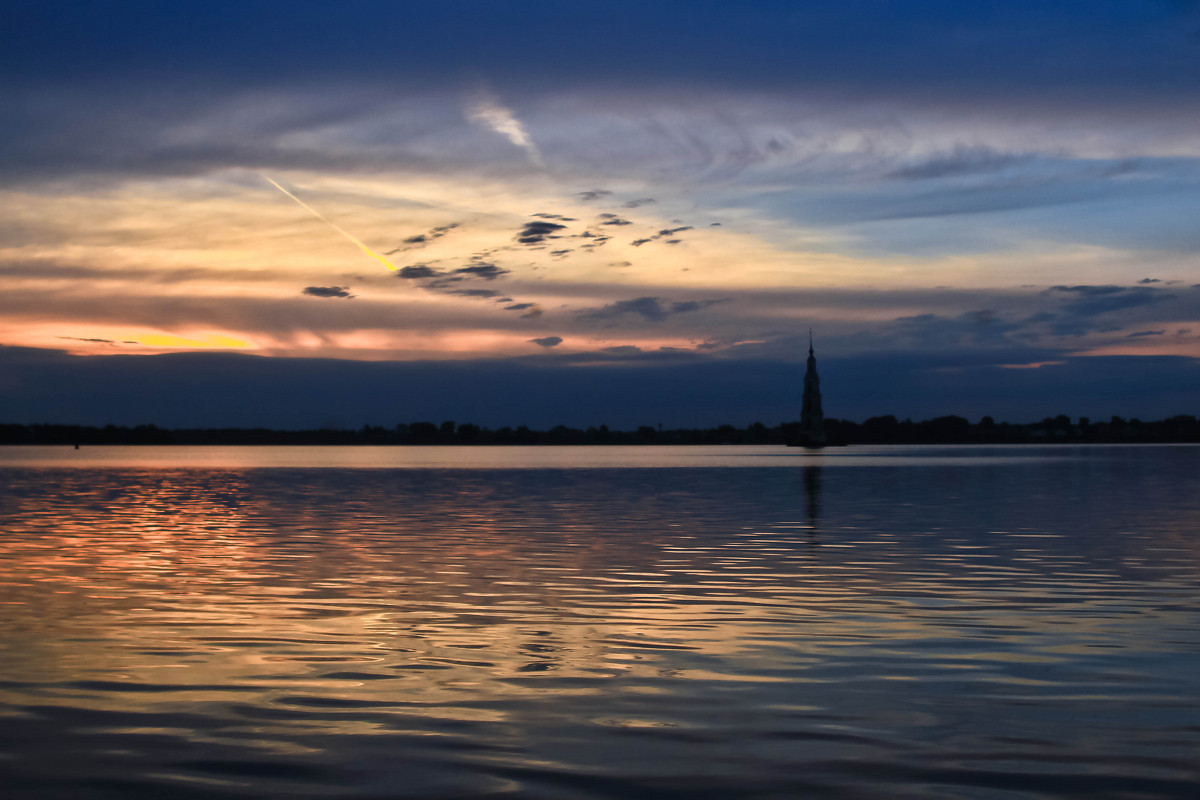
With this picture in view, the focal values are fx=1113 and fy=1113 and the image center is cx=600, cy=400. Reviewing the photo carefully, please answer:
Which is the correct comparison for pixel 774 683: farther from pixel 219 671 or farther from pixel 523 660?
pixel 219 671

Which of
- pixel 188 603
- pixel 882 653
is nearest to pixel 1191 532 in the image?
pixel 882 653

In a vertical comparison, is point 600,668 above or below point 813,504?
above

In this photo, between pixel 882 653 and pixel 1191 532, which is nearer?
pixel 882 653

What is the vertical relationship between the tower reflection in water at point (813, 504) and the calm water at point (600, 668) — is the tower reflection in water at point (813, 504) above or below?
below

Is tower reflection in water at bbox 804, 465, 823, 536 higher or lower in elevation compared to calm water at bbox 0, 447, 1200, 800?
lower

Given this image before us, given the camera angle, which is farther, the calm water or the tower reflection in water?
the tower reflection in water

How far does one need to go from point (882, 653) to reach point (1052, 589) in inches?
394

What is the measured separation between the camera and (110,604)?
2309 cm

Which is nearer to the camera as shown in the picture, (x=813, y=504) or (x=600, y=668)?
(x=600, y=668)

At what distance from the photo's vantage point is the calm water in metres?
11.0

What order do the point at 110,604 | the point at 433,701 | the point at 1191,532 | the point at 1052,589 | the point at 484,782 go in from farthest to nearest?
1. the point at 1191,532
2. the point at 1052,589
3. the point at 110,604
4. the point at 433,701
5. the point at 484,782

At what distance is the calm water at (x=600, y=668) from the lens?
1099 centimetres

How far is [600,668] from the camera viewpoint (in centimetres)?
1634

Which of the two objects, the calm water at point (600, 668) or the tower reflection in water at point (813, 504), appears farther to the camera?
the tower reflection in water at point (813, 504)
